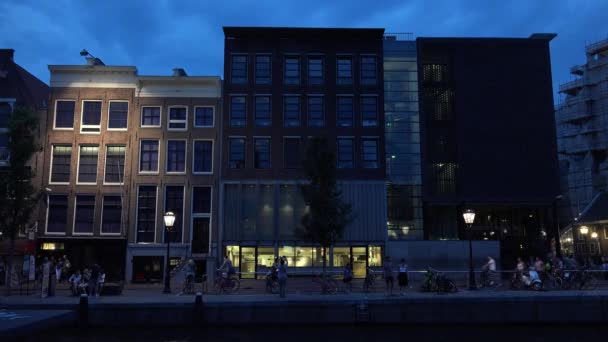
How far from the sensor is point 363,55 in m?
40.5

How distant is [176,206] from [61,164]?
29.5 feet

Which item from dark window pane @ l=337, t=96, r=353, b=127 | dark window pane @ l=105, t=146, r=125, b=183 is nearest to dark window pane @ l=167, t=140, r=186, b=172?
dark window pane @ l=105, t=146, r=125, b=183

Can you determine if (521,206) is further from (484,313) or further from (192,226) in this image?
(192,226)

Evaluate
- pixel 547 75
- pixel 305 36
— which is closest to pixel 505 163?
pixel 547 75

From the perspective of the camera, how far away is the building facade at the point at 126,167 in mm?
37031

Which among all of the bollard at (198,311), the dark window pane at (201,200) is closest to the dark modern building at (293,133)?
the dark window pane at (201,200)

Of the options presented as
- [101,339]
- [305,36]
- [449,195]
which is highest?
[305,36]

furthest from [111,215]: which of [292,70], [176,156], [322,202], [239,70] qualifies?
[322,202]

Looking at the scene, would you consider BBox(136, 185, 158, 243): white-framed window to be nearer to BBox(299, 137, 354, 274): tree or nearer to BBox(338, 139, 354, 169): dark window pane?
BBox(338, 139, 354, 169): dark window pane

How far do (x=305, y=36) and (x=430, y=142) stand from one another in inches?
503

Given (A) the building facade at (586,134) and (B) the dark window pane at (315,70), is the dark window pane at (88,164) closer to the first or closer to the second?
(B) the dark window pane at (315,70)

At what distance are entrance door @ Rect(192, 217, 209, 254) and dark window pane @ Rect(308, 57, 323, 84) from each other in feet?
43.8

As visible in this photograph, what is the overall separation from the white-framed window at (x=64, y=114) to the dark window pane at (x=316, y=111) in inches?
693

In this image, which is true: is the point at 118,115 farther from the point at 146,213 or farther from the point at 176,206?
the point at 176,206
